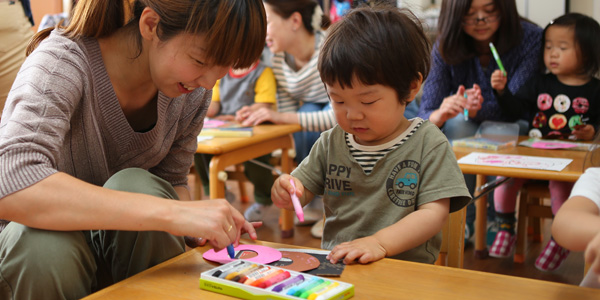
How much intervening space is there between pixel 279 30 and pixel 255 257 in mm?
1840

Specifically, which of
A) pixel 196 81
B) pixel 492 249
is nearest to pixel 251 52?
pixel 196 81

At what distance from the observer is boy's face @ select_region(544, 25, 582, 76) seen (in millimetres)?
2285

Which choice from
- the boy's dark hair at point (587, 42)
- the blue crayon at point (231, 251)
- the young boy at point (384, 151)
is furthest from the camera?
the boy's dark hair at point (587, 42)

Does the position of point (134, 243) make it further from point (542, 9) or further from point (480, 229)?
point (542, 9)

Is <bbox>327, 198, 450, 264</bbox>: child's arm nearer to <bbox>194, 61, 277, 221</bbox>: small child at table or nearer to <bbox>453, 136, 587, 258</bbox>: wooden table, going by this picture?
<bbox>453, 136, 587, 258</bbox>: wooden table

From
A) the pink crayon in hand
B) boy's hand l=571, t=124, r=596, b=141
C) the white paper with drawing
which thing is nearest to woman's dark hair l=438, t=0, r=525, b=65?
boy's hand l=571, t=124, r=596, b=141

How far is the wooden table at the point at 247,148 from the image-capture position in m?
2.17

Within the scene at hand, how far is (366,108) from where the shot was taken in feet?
4.01

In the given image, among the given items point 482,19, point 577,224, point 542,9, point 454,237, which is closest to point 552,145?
point 482,19

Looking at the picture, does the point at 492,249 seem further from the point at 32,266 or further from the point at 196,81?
the point at 32,266

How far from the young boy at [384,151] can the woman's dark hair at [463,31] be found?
1143mm

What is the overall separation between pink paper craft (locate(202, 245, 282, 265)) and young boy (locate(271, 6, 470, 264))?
130 mm

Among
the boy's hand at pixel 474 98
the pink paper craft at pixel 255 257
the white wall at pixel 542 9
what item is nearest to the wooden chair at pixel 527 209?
the boy's hand at pixel 474 98

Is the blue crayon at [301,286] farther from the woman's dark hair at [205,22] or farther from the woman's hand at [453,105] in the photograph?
the woman's hand at [453,105]
